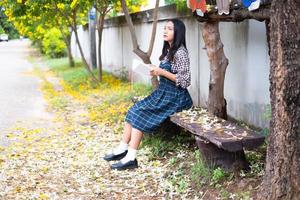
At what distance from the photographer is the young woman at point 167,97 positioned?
216 inches

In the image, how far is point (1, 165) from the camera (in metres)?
5.95

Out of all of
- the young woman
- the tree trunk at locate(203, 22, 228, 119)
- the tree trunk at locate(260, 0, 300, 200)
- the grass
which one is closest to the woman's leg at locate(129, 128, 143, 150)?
the young woman

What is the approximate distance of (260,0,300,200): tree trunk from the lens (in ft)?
10.8

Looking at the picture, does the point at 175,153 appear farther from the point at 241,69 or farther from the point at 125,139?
the point at 241,69

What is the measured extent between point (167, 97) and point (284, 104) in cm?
224

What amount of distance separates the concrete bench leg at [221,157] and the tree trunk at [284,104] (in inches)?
34.4

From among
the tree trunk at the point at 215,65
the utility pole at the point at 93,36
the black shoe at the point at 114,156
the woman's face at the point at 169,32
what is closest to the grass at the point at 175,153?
the black shoe at the point at 114,156

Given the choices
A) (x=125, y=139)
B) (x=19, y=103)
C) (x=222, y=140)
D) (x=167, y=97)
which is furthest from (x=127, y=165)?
(x=19, y=103)

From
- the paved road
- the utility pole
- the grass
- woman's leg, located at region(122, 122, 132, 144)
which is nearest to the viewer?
the grass

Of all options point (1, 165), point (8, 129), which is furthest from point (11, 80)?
point (1, 165)

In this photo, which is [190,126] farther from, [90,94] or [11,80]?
[11,80]

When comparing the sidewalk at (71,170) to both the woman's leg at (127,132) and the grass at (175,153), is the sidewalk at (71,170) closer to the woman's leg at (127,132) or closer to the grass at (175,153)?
the grass at (175,153)

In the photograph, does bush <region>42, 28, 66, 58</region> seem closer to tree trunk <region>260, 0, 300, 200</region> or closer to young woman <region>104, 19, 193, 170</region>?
young woman <region>104, 19, 193, 170</region>

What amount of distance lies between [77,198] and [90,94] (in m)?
6.97
